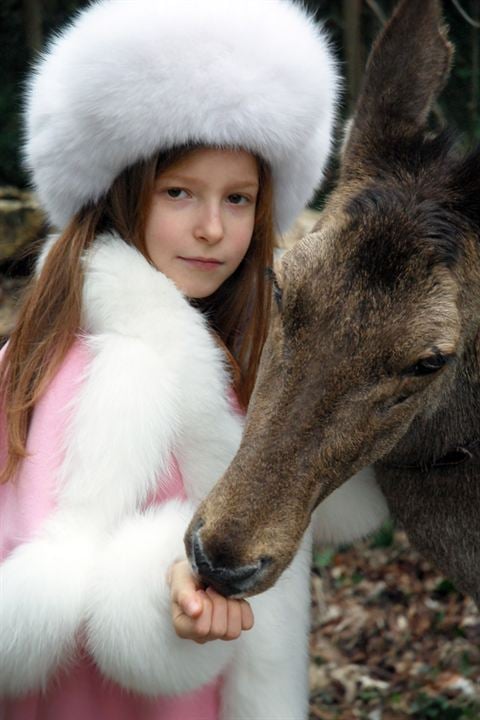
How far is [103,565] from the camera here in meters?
2.67

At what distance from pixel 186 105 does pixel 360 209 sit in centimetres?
62

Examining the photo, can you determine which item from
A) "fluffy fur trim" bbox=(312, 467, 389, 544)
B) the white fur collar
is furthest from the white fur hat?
"fluffy fur trim" bbox=(312, 467, 389, 544)

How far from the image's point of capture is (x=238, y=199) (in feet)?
10.5

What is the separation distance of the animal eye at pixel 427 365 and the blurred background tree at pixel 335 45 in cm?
730

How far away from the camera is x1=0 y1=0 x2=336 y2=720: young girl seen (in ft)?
8.78

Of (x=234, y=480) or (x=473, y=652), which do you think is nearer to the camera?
(x=234, y=480)

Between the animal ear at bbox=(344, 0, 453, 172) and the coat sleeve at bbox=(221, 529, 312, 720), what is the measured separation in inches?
47.7

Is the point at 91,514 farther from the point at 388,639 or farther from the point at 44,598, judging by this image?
the point at 388,639

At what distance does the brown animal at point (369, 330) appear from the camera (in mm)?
2424

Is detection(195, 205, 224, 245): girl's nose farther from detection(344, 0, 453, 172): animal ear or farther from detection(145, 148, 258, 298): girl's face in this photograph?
detection(344, 0, 453, 172): animal ear

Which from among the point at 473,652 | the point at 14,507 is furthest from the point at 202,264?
the point at 473,652

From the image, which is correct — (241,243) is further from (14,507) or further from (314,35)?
(14,507)

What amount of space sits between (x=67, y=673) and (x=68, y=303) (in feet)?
3.44

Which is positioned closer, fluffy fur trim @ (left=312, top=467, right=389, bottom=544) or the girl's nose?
the girl's nose
